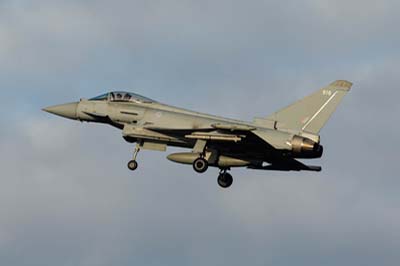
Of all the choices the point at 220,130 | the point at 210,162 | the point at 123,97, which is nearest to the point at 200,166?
the point at 210,162

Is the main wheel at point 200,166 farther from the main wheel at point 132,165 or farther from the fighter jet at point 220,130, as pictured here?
the main wheel at point 132,165

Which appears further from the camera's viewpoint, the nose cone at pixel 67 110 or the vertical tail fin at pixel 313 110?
the nose cone at pixel 67 110

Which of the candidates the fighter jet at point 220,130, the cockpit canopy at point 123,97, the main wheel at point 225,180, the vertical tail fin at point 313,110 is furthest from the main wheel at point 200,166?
the cockpit canopy at point 123,97

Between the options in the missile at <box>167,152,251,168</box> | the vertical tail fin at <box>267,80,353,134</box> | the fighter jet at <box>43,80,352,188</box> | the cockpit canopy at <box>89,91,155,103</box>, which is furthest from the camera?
the cockpit canopy at <box>89,91,155,103</box>

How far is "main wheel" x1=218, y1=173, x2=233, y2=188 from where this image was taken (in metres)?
60.7

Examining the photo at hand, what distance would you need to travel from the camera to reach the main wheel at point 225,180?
199ft

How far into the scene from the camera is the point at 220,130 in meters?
57.3

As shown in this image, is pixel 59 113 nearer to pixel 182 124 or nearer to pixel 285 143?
pixel 182 124

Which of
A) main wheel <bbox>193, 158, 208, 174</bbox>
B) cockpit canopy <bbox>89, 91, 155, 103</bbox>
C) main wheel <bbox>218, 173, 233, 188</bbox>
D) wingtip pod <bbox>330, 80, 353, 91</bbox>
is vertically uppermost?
wingtip pod <bbox>330, 80, 353, 91</bbox>

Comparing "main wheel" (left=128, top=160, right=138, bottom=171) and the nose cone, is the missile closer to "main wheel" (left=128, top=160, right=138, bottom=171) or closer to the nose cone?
"main wheel" (left=128, top=160, right=138, bottom=171)

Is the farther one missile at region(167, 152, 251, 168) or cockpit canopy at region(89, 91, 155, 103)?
cockpit canopy at region(89, 91, 155, 103)

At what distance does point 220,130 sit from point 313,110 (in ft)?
13.2

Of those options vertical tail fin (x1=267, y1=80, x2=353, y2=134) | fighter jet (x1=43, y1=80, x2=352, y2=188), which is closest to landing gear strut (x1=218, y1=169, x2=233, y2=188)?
fighter jet (x1=43, y1=80, x2=352, y2=188)

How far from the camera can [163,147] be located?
59938 mm
